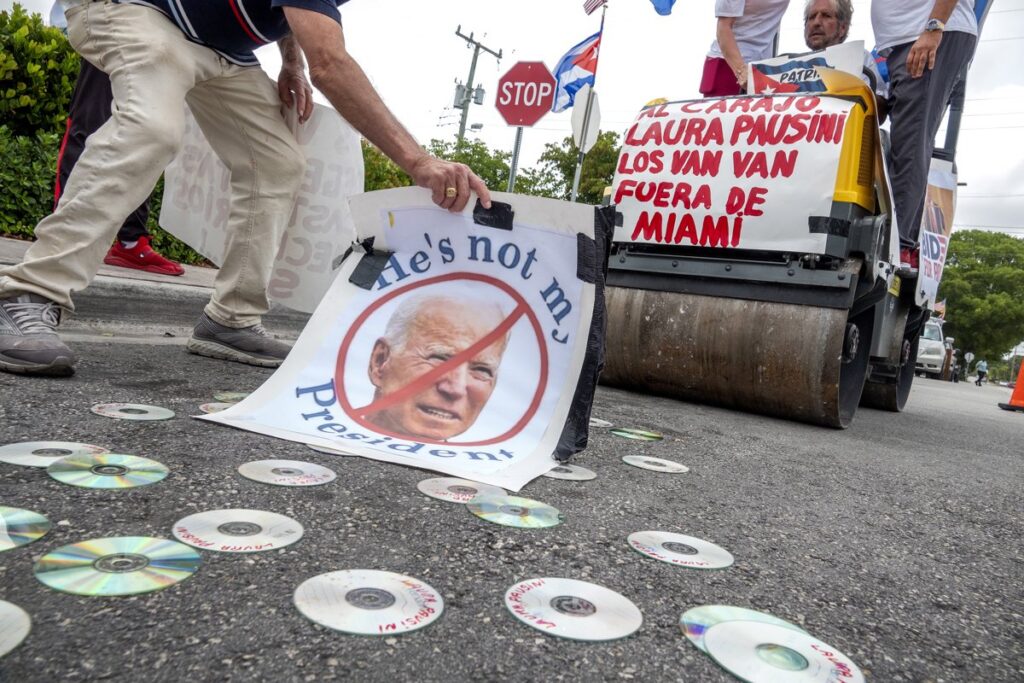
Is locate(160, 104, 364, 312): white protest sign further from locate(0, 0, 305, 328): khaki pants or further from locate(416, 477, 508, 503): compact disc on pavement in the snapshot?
locate(416, 477, 508, 503): compact disc on pavement

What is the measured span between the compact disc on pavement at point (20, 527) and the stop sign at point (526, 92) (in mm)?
6964

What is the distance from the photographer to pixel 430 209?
5.75ft

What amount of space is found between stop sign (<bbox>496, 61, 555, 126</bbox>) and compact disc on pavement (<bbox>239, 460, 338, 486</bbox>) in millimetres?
6596

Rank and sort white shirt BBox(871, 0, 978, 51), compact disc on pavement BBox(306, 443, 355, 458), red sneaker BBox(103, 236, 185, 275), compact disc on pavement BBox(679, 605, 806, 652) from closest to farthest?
compact disc on pavement BBox(679, 605, 806, 652) → compact disc on pavement BBox(306, 443, 355, 458) → white shirt BBox(871, 0, 978, 51) → red sneaker BBox(103, 236, 185, 275)

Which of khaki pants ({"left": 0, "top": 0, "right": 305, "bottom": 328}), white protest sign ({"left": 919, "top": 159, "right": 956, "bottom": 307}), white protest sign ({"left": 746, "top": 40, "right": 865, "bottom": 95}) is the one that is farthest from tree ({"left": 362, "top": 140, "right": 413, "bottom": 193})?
khaki pants ({"left": 0, "top": 0, "right": 305, "bottom": 328})

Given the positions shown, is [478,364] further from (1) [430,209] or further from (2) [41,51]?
(2) [41,51]

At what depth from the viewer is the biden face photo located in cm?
154

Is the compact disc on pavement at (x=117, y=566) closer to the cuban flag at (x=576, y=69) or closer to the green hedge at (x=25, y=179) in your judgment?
the green hedge at (x=25, y=179)

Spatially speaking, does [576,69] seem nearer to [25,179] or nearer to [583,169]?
[25,179]

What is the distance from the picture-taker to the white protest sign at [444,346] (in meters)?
1.51

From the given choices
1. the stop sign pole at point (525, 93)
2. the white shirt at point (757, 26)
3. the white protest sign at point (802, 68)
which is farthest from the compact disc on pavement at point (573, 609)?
the stop sign pole at point (525, 93)

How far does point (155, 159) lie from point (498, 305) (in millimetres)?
1007

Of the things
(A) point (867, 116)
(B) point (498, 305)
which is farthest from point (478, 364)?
(A) point (867, 116)

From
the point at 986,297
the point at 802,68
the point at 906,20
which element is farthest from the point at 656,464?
the point at 986,297
